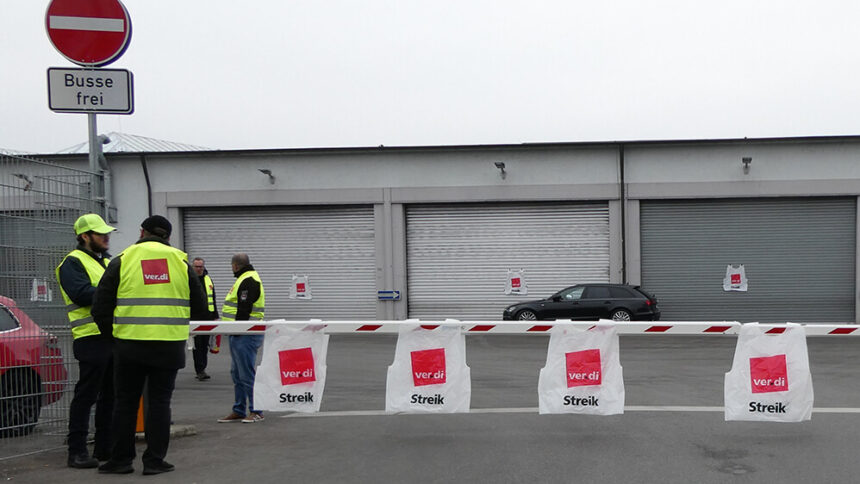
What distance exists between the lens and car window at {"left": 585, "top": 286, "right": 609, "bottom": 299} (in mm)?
20547

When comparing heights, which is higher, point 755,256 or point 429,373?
point 755,256

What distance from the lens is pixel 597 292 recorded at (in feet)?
67.6

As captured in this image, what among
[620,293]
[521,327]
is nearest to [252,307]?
[521,327]

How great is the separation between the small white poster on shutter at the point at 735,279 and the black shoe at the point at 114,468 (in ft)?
67.1


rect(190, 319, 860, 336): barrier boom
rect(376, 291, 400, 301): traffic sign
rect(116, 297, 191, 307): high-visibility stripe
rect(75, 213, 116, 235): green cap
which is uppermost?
rect(75, 213, 116, 235): green cap

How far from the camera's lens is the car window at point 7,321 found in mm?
6512

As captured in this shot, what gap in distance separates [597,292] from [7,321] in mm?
16268

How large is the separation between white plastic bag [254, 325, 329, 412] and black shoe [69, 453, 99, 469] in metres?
1.65

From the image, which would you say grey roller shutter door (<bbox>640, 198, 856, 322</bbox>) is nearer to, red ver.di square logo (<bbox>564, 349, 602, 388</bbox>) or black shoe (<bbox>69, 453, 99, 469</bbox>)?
red ver.di square logo (<bbox>564, 349, 602, 388</bbox>)

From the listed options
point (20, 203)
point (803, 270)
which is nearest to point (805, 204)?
point (803, 270)

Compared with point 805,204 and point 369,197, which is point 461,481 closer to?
point 369,197

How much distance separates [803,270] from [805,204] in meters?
1.97

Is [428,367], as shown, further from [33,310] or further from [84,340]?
[33,310]

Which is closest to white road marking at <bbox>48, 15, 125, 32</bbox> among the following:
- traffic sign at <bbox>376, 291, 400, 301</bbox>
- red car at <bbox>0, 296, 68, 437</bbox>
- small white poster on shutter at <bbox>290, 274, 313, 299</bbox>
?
red car at <bbox>0, 296, 68, 437</bbox>
